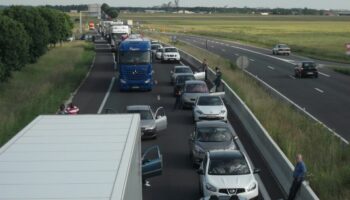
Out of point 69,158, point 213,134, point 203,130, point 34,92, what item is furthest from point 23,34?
point 69,158

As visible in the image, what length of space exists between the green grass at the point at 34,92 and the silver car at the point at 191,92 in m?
6.39

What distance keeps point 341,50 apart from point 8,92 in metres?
57.0

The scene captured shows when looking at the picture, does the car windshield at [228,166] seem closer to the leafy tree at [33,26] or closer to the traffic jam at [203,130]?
the traffic jam at [203,130]

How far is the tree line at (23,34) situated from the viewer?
46156 millimetres

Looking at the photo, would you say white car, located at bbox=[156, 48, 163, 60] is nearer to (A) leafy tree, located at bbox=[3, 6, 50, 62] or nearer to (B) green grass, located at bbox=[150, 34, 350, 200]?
(A) leafy tree, located at bbox=[3, 6, 50, 62]

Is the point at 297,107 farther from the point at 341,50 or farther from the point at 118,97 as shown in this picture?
the point at 341,50

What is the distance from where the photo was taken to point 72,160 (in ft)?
27.4

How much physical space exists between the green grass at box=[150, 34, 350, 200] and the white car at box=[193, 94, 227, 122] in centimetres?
159

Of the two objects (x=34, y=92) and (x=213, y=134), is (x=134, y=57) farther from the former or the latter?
(x=213, y=134)

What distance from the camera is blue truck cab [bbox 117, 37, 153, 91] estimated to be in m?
40.7

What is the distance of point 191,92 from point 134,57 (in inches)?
342

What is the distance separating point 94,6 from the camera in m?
134

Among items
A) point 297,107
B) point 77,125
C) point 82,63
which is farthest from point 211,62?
point 77,125

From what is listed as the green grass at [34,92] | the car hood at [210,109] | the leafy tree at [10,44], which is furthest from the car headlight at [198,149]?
the leafy tree at [10,44]
